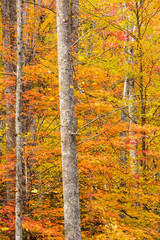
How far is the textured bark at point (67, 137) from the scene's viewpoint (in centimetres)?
375

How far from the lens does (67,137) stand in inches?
152

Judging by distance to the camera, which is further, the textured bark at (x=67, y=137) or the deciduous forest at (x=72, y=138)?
the deciduous forest at (x=72, y=138)

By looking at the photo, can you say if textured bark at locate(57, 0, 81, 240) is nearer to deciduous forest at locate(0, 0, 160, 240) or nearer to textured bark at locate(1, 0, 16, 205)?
deciduous forest at locate(0, 0, 160, 240)

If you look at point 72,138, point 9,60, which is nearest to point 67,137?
point 72,138

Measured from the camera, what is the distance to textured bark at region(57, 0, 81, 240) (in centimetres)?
375

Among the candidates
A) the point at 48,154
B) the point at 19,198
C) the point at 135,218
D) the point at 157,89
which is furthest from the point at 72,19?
the point at 135,218

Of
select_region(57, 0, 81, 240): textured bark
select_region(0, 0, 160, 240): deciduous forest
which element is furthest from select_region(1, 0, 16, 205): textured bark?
select_region(57, 0, 81, 240): textured bark

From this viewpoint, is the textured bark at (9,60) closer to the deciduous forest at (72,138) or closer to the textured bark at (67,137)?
the deciduous forest at (72,138)

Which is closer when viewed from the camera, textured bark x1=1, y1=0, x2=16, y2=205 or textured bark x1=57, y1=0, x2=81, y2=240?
textured bark x1=57, y1=0, x2=81, y2=240

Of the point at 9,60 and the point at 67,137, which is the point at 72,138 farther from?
the point at 9,60

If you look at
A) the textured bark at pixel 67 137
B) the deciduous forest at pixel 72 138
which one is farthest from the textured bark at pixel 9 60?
the textured bark at pixel 67 137

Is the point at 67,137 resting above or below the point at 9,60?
below

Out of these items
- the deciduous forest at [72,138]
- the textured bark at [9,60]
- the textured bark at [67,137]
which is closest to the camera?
the textured bark at [67,137]

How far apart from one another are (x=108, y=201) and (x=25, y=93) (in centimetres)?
448
